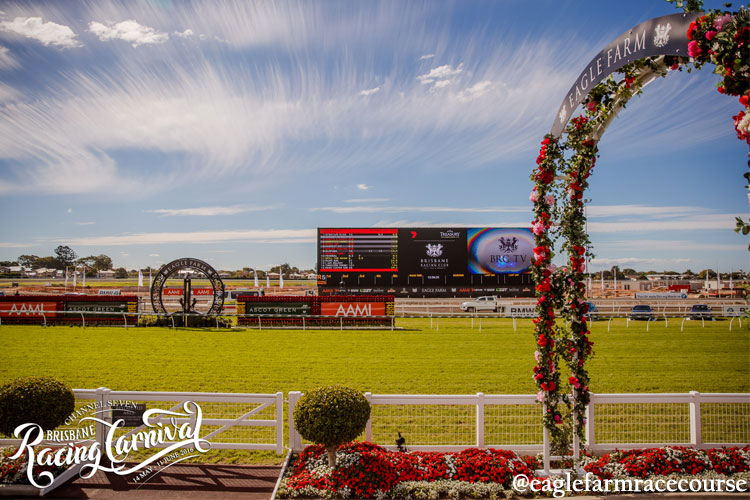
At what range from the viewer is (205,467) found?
654 cm

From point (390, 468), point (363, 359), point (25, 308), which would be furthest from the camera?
point (25, 308)

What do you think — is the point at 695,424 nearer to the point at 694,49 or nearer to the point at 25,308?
the point at 694,49

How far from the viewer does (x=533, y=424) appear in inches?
314

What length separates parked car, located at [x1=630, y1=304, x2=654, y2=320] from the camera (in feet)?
90.7

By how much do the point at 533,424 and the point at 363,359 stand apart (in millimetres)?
7849

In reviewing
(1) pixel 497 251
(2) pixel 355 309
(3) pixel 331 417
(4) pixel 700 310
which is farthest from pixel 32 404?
(1) pixel 497 251

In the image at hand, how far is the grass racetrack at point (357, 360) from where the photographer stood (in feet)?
37.9

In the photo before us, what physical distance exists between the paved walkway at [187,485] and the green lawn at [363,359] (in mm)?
4519

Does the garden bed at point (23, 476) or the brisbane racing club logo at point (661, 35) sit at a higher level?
the brisbane racing club logo at point (661, 35)

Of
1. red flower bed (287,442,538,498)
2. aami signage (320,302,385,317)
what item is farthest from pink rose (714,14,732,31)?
aami signage (320,302,385,317)

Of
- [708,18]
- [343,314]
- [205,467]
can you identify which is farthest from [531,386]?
[343,314]

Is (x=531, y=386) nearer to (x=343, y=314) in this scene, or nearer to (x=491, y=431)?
(x=491, y=431)

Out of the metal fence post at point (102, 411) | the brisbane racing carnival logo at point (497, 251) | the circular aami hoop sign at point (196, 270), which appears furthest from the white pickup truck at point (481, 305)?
the metal fence post at point (102, 411)

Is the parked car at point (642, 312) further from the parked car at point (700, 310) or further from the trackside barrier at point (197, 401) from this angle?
the trackside barrier at point (197, 401)
